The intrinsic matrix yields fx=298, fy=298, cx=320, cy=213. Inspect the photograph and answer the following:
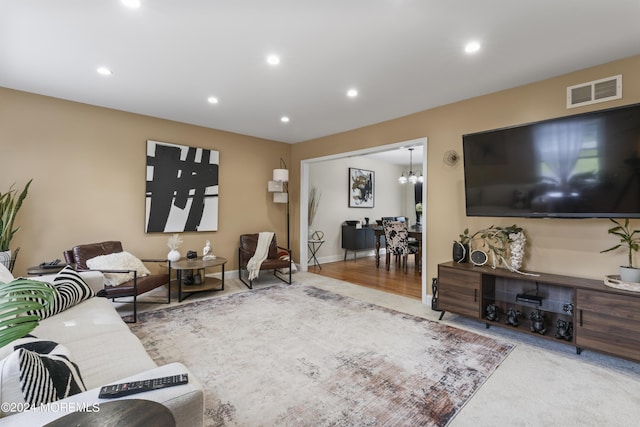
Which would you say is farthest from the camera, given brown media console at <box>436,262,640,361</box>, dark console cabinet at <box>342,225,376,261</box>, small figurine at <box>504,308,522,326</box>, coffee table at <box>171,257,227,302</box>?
dark console cabinet at <box>342,225,376,261</box>

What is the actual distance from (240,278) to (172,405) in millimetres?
4425

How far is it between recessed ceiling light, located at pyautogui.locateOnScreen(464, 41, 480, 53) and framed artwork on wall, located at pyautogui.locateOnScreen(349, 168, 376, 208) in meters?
5.05

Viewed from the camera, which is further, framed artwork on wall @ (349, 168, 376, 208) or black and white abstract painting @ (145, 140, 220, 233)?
framed artwork on wall @ (349, 168, 376, 208)

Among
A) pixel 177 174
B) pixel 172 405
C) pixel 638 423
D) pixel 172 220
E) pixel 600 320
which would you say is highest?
pixel 177 174

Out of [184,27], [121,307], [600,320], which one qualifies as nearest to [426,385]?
[600,320]

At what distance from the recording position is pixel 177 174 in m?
4.78

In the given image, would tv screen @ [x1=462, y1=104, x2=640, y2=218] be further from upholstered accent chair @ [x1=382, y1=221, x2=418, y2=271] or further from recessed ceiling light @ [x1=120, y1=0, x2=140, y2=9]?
recessed ceiling light @ [x1=120, y1=0, x2=140, y2=9]

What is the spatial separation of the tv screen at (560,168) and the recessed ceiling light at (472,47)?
34.9 inches

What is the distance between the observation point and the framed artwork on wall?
25.2ft

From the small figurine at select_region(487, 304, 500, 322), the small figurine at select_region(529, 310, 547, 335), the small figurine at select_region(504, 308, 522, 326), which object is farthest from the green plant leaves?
the small figurine at select_region(529, 310, 547, 335)

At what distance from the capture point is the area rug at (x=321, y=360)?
1.89m

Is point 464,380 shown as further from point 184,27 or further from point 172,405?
point 184,27

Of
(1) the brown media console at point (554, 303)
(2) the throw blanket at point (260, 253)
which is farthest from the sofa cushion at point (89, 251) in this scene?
(1) the brown media console at point (554, 303)

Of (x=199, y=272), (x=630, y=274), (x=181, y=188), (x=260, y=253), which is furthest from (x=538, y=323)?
(x=181, y=188)
